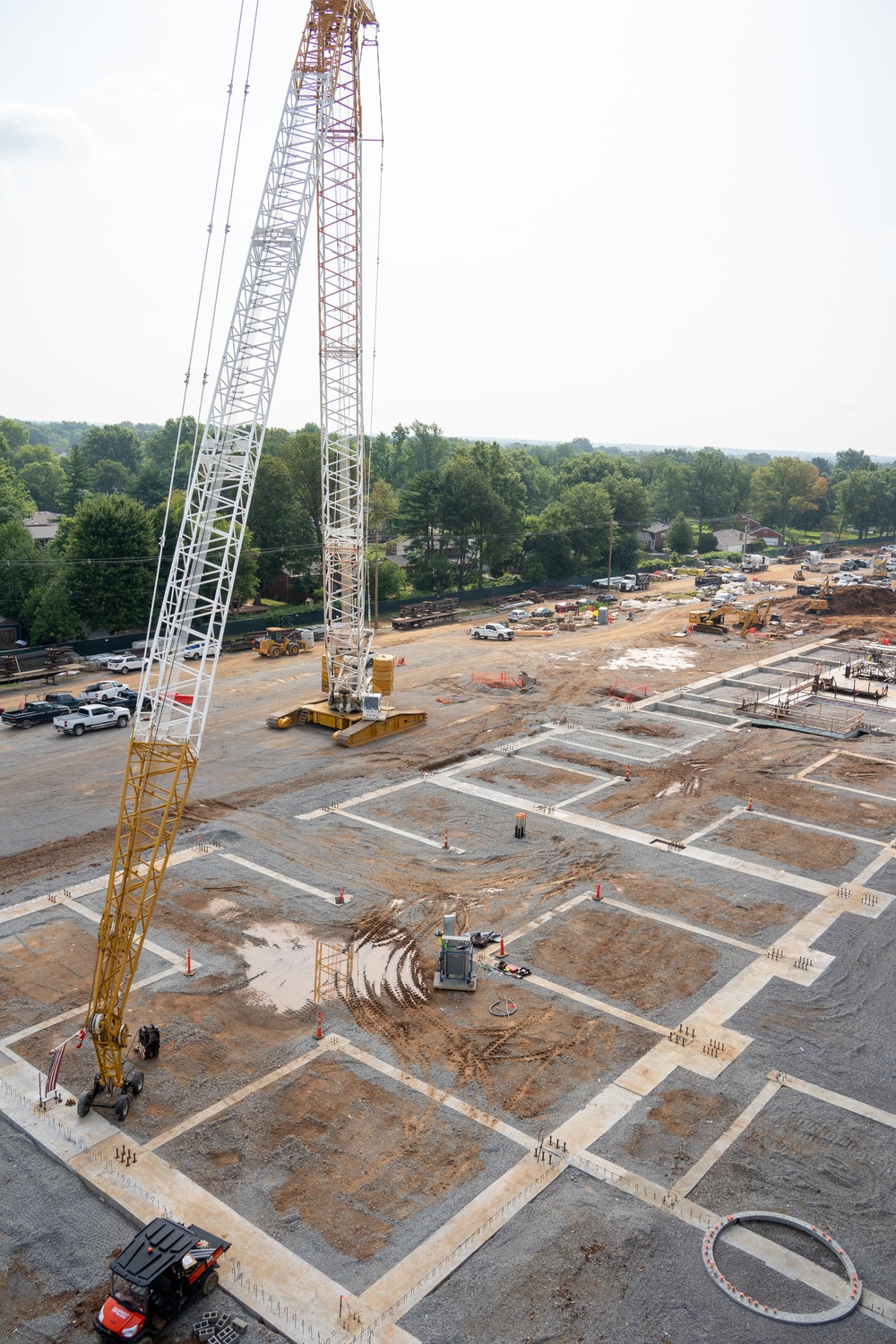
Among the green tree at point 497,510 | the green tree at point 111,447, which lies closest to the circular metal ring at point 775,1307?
the green tree at point 497,510

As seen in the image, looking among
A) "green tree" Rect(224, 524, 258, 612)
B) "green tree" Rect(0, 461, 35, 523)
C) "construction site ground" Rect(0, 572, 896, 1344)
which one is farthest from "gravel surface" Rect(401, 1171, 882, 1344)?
"green tree" Rect(0, 461, 35, 523)

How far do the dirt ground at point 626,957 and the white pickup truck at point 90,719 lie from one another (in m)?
25.9

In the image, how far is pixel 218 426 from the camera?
75.6 ft

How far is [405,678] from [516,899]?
28.7 meters

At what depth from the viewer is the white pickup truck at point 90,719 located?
4116cm

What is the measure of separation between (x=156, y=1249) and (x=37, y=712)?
34.2 m

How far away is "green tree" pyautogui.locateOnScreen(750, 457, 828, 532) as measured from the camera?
156250 millimetres

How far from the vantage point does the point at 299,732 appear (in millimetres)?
42469

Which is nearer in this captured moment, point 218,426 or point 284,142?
point 218,426

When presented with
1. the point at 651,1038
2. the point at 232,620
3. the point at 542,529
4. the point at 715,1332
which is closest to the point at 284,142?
the point at 651,1038

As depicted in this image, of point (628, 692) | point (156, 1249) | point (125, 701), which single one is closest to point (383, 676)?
point (125, 701)

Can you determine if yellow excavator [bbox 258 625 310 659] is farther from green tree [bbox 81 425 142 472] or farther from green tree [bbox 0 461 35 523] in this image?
green tree [bbox 81 425 142 472]

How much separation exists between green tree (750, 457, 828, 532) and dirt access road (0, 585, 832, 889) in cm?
9777

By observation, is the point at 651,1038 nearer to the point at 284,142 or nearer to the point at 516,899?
the point at 516,899
